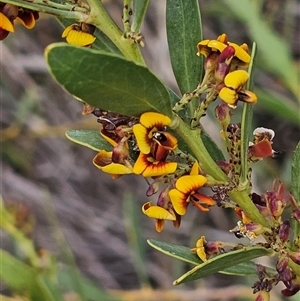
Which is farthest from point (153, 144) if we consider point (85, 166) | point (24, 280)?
point (85, 166)

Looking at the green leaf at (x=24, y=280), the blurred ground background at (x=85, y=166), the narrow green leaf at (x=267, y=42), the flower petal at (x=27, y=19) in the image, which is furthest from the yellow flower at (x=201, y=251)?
the blurred ground background at (x=85, y=166)

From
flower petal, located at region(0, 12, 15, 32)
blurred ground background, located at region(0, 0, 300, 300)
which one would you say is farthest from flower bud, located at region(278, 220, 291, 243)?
blurred ground background, located at region(0, 0, 300, 300)

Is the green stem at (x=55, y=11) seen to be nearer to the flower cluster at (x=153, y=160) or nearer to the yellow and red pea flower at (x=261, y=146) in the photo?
the flower cluster at (x=153, y=160)

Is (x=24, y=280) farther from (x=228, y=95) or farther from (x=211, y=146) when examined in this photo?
(x=228, y=95)

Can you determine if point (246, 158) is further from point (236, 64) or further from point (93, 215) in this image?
point (93, 215)

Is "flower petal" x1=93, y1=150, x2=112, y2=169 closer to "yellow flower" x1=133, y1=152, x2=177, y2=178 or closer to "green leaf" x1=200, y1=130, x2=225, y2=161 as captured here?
"yellow flower" x1=133, y1=152, x2=177, y2=178

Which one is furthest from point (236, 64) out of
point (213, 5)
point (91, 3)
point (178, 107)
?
point (213, 5)
